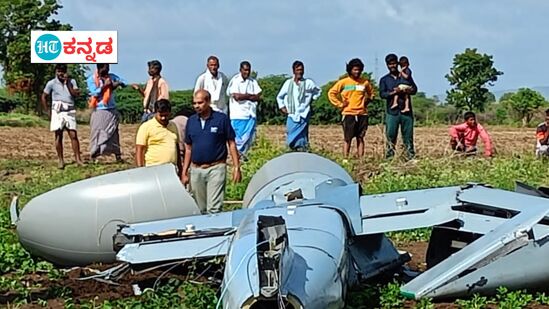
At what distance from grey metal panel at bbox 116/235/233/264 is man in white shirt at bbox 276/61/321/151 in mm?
8611

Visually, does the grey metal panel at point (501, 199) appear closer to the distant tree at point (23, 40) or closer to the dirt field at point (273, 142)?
the dirt field at point (273, 142)

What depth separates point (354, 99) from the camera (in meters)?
17.0

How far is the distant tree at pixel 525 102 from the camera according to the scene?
47.7m

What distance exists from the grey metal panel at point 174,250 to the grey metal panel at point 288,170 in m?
1.21

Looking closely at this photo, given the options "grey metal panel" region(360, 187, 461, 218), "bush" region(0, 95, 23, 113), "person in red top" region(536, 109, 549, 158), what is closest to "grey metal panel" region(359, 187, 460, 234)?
"grey metal panel" region(360, 187, 461, 218)

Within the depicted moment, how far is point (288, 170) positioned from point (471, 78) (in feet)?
165

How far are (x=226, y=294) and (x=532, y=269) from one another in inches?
A: 120

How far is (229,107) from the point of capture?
57.1 ft

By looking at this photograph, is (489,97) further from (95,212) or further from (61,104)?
(95,212)

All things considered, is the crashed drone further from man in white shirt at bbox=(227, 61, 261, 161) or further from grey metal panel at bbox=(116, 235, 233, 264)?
man in white shirt at bbox=(227, 61, 261, 161)

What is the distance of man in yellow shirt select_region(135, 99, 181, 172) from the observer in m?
11.6

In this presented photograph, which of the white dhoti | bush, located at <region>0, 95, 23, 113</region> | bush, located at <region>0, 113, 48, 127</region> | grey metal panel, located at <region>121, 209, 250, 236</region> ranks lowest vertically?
bush, located at <region>0, 113, 48, 127</region>

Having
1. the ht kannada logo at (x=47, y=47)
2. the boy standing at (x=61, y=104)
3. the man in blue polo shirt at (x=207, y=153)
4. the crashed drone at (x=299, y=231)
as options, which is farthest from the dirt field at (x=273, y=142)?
the crashed drone at (x=299, y=231)

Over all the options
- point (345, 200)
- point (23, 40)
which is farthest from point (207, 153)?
point (23, 40)
